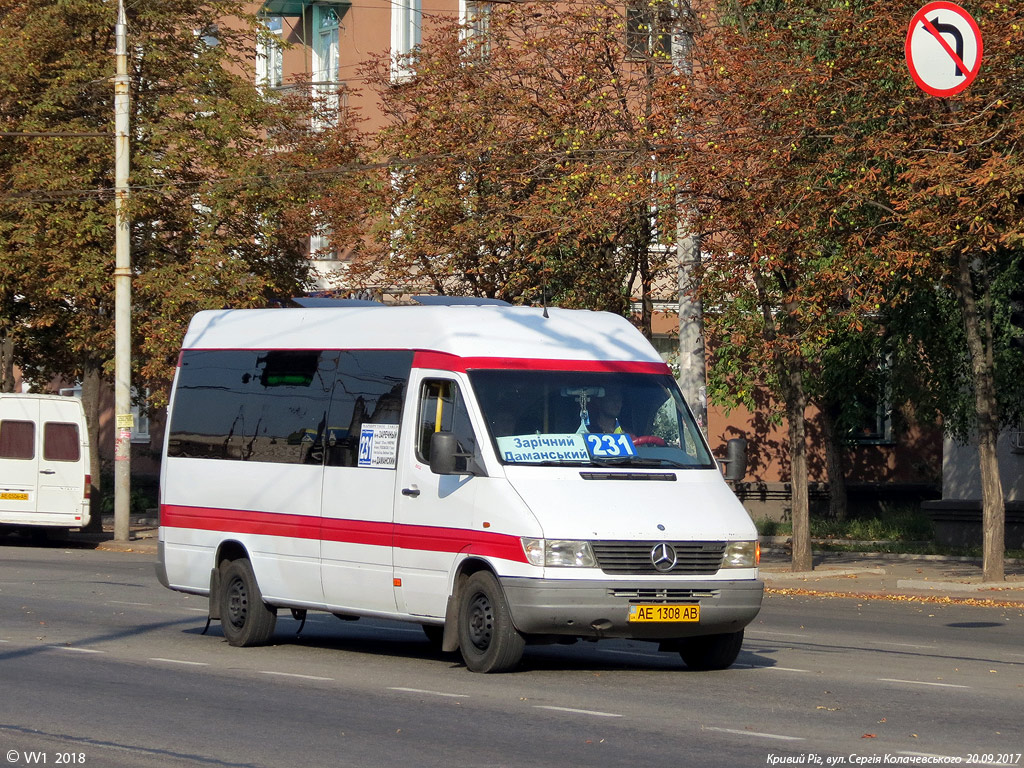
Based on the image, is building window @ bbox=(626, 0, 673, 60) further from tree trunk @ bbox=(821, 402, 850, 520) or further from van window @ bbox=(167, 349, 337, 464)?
tree trunk @ bbox=(821, 402, 850, 520)

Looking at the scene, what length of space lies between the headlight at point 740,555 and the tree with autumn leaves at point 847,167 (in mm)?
7368

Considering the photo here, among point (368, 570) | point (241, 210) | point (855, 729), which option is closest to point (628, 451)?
point (368, 570)

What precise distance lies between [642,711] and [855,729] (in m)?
1.33

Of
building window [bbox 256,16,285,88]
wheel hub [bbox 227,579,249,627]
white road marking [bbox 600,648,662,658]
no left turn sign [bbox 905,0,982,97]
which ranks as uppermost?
building window [bbox 256,16,285,88]

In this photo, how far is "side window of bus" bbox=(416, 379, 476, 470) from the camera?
1197 centimetres

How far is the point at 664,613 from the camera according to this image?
36.9 ft

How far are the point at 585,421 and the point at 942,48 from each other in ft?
25.0

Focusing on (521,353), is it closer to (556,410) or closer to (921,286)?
(556,410)

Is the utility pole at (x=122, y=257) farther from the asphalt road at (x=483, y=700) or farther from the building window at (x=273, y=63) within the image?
the asphalt road at (x=483, y=700)

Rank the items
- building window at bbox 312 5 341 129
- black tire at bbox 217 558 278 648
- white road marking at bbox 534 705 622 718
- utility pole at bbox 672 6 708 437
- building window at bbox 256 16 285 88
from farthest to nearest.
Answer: building window at bbox 312 5 341 129 < building window at bbox 256 16 285 88 < utility pole at bbox 672 6 708 437 < black tire at bbox 217 558 278 648 < white road marking at bbox 534 705 622 718

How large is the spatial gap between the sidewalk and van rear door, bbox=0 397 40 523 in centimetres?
207

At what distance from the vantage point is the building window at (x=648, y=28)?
24547 mm

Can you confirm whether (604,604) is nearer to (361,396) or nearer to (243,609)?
(361,396)

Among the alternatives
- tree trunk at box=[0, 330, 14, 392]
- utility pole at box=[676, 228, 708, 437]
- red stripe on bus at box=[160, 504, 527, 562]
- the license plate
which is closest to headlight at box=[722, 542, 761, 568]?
the license plate
